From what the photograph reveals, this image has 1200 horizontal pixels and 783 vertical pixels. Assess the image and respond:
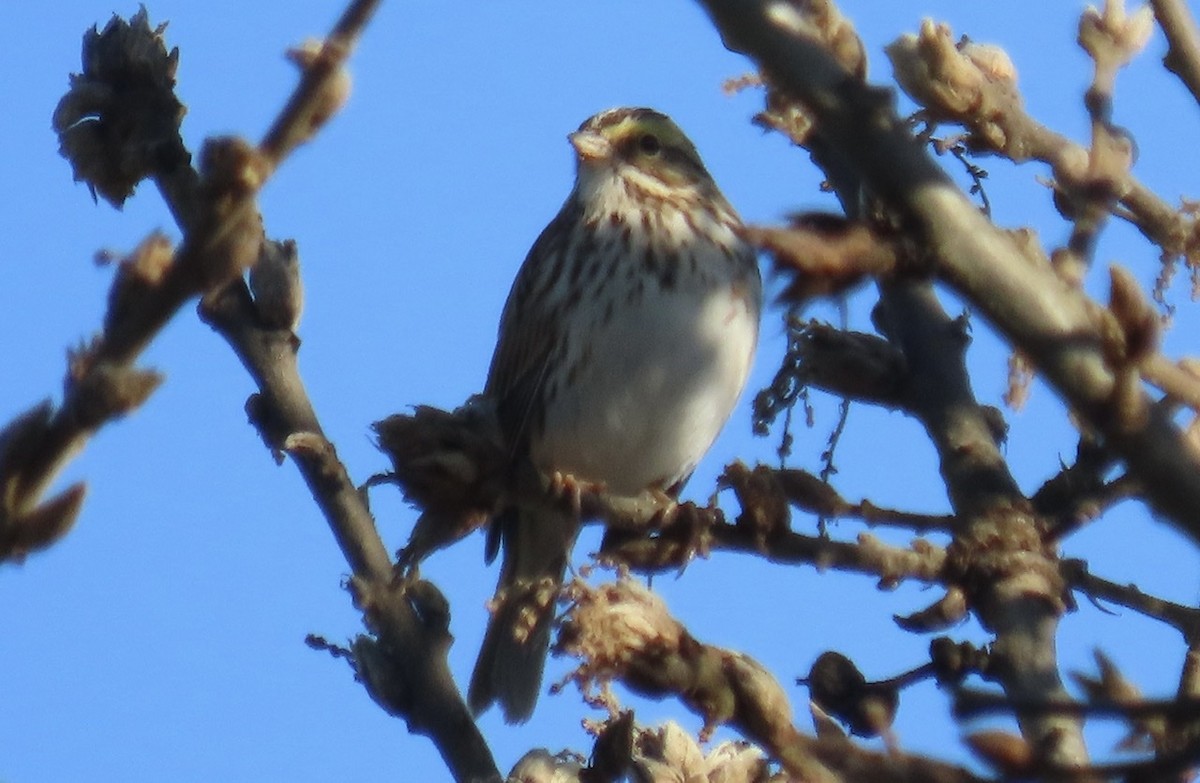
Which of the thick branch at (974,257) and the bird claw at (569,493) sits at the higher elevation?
the bird claw at (569,493)

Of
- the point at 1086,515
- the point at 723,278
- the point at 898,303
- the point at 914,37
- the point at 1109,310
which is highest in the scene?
the point at 723,278

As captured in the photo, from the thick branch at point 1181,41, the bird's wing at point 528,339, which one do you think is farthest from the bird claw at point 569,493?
the bird's wing at point 528,339

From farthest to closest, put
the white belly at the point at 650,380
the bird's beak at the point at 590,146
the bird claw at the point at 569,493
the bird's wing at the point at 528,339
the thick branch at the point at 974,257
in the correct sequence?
1. the bird's beak at the point at 590,146
2. the bird's wing at the point at 528,339
3. the white belly at the point at 650,380
4. the bird claw at the point at 569,493
5. the thick branch at the point at 974,257

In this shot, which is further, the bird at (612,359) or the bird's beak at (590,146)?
the bird's beak at (590,146)

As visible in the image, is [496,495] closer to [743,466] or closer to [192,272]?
[743,466]

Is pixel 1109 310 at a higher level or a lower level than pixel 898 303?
lower

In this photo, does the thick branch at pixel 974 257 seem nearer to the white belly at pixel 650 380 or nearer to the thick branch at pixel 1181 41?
the thick branch at pixel 1181 41

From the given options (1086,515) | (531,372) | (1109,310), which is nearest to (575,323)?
(531,372)

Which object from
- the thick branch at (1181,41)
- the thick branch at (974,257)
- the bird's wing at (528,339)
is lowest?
the thick branch at (974,257)

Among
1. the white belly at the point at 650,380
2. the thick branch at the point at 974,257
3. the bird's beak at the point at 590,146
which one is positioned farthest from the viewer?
the bird's beak at the point at 590,146
